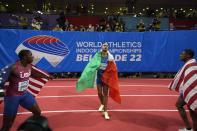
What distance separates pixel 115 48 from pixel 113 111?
5872 mm

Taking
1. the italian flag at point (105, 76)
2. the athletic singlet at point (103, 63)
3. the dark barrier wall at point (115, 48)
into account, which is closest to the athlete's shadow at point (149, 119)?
the italian flag at point (105, 76)

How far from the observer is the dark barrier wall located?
10172 mm

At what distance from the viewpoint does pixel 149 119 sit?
16.6 ft

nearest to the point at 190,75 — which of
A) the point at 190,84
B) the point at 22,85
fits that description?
the point at 190,84

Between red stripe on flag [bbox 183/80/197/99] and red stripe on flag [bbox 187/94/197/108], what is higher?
red stripe on flag [bbox 183/80/197/99]

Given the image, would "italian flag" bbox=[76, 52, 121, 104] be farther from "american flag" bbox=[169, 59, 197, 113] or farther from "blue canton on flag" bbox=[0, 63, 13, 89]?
"blue canton on flag" bbox=[0, 63, 13, 89]

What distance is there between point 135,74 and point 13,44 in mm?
7805

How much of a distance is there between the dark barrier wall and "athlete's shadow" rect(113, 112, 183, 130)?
5671 mm

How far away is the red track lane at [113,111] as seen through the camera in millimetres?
4637

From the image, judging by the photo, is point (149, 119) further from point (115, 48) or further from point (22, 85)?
point (115, 48)

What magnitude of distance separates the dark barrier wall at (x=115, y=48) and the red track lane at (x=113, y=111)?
239cm

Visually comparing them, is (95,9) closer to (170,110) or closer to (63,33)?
(63,33)

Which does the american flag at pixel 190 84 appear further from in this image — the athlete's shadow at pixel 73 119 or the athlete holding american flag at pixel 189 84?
the athlete's shadow at pixel 73 119

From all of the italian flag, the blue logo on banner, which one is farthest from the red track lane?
the blue logo on banner
